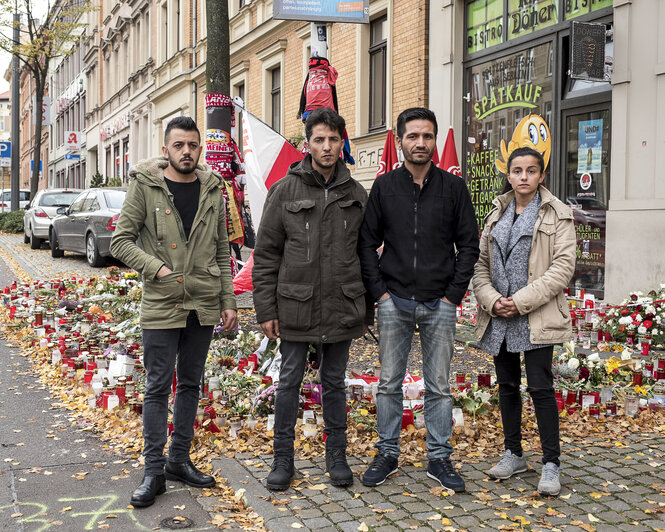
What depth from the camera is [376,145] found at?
1453 cm

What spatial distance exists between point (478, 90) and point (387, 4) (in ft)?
9.62

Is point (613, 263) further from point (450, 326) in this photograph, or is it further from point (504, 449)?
point (450, 326)

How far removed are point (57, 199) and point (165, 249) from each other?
63.8ft

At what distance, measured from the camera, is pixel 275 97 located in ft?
66.7

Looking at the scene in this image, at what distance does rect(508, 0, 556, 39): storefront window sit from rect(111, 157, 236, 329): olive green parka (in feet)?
26.7

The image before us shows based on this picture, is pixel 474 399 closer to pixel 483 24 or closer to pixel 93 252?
pixel 483 24

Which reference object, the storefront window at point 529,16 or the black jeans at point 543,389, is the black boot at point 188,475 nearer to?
the black jeans at point 543,389

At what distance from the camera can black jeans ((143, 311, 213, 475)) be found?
13.1 feet

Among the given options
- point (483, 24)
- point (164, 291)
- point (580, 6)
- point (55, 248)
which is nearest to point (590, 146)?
point (580, 6)

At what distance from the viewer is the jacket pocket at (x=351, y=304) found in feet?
13.2

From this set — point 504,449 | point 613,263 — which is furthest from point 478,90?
point 504,449

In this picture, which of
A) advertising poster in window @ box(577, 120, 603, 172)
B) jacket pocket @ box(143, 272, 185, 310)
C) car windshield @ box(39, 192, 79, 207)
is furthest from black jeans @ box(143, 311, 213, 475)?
car windshield @ box(39, 192, 79, 207)

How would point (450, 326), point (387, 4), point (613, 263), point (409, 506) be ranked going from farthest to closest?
point (387, 4) < point (613, 263) < point (450, 326) < point (409, 506)

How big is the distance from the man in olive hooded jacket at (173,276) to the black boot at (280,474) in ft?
1.09
